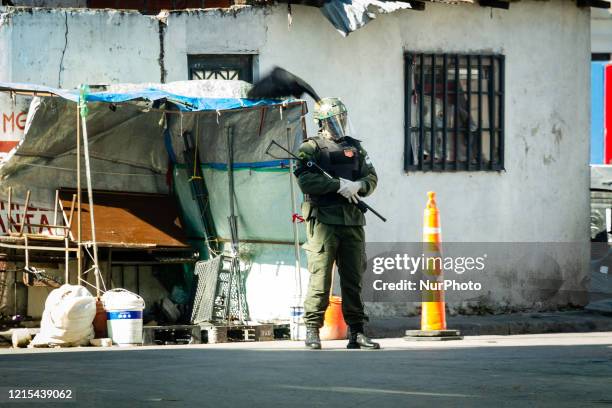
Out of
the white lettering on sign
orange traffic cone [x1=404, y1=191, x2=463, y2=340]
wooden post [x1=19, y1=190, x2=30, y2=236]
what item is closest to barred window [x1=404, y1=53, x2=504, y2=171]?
orange traffic cone [x1=404, y1=191, x2=463, y2=340]

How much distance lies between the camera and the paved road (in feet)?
22.8

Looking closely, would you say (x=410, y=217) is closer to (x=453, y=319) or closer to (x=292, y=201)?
(x=453, y=319)

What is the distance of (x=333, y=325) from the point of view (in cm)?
1302

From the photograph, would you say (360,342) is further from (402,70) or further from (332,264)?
(402,70)

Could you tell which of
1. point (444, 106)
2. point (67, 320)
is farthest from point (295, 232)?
point (444, 106)

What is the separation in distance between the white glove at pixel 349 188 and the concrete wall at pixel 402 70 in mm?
5351

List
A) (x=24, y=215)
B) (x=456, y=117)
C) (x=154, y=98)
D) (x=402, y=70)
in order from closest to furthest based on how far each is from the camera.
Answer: (x=154, y=98), (x=24, y=215), (x=402, y=70), (x=456, y=117)

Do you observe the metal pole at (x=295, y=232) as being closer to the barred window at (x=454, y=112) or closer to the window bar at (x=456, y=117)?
the barred window at (x=454, y=112)

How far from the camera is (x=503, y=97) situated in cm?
1700

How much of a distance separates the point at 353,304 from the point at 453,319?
530cm

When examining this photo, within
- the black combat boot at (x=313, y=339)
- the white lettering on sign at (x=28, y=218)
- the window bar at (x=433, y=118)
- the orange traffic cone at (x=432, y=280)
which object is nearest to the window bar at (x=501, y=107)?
the window bar at (x=433, y=118)

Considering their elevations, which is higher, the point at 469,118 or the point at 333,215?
the point at 469,118

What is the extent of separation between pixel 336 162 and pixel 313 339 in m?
1.50

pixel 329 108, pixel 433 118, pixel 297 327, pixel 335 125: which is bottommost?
pixel 297 327
